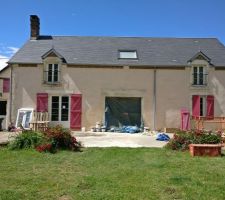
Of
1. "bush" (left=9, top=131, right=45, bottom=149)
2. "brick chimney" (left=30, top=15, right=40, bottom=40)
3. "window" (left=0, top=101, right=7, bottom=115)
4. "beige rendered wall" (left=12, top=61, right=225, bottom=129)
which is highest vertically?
"brick chimney" (left=30, top=15, right=40, bottom=40)

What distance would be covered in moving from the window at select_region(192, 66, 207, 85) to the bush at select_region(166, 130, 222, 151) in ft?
32.1

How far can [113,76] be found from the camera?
20.3 meters

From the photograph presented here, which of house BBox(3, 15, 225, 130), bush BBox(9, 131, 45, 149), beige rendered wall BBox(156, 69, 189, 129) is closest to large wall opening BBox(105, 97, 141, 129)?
house BBox(3, 15, 225, 130)

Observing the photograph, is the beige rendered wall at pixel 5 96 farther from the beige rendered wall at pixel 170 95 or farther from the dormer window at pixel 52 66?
the beige rendered wall at pixel 170 95

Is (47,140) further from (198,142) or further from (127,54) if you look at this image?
(127,54)

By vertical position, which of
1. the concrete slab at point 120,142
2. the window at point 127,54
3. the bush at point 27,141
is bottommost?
the concrete slab at point 120,142

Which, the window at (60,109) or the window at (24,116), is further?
the window at (60,109)

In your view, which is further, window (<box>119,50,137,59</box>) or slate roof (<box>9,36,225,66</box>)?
window (<box>119,50,137,59</box>)

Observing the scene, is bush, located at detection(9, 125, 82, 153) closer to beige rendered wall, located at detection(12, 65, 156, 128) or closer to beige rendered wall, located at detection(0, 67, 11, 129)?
beige rendered wall, located at detection(12, 65, 156, 128)

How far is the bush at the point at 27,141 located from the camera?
410 inches

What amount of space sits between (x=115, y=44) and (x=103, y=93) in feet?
13.8

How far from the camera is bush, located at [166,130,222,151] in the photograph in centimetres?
1056

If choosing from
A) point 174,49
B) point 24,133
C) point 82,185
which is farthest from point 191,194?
point 174,49

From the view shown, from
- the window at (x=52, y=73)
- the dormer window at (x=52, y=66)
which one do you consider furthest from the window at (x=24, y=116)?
the window at (x=52, y=73)
